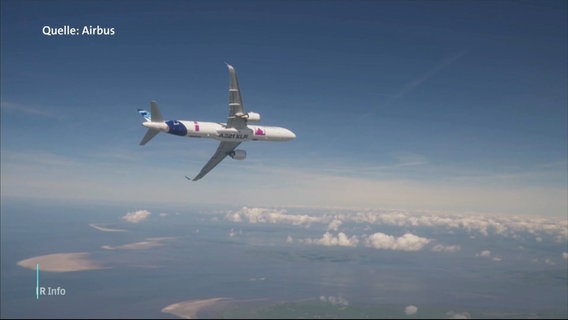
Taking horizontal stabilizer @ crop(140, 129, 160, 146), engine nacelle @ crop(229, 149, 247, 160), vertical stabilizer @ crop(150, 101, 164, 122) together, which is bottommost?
engine nacelle @ crop(229, 149, 247, 160)

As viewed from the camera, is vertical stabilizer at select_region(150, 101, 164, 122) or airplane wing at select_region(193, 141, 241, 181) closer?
vertical stabilizer at select_region(150, 101, 164, 122)

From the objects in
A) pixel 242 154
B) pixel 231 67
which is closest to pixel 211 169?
pixel 242 154

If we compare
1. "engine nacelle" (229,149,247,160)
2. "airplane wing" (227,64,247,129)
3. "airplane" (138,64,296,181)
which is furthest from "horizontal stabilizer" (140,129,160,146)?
"engine nacelle" (229,149,247,160)

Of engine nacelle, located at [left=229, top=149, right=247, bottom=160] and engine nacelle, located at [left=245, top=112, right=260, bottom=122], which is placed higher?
engine nacelle, located at [left=245, top=112, right=260, bottom=122]

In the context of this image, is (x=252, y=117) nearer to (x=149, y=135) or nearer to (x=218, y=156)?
(x=218, y=156)

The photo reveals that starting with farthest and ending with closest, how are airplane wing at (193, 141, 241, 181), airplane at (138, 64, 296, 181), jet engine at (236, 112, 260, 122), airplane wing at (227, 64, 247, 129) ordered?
airplane wing at (193, 141, 241, 181) < jet engine at (236, 112, 260, 122) < airplane at (138, 64, 296, 181) < airplane wing at (227, 64, 247, 129)

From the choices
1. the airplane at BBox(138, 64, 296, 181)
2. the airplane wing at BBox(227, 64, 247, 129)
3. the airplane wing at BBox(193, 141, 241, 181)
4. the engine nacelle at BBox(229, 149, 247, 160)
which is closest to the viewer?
the airplane wing at BBox(227, 64, 247, 129)

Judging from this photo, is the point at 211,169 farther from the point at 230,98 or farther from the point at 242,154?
the point at 230,98

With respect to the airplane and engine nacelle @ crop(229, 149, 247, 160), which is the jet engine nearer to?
the airplane
